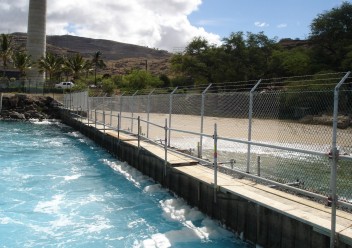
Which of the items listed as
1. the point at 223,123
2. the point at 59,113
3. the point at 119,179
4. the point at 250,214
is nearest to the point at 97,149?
the point at 119,179

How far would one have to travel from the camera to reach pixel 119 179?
1594cm

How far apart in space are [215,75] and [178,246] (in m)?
54.3

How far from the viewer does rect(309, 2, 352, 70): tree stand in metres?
56.2

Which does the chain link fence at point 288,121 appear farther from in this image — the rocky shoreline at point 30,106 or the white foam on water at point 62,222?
the rocky shoreline at point 30,106

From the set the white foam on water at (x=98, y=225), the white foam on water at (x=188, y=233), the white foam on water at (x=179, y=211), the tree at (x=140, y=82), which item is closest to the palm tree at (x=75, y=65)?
the tree at (x=140, y=82)

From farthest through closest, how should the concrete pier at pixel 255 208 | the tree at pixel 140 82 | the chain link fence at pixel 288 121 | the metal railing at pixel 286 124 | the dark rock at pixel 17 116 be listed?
the tree at pixel 140 82
the dark rock at pixel 17 116
the chain link fence at pixel 288 121
the metal railing at pixel 286 124
the concrete pier at pixel 255 208

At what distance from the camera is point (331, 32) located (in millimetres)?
56906

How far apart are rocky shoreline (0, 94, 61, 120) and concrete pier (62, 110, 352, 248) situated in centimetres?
4195

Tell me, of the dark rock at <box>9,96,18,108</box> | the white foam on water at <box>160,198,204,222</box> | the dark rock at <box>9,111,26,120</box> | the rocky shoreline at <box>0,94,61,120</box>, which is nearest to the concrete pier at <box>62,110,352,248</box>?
the white foam on water at <box>160,198,204,222</box>

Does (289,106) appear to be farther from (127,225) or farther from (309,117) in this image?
(127,225)

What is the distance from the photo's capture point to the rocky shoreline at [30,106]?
171 ft

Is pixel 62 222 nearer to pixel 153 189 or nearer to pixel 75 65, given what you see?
pixel 153 189

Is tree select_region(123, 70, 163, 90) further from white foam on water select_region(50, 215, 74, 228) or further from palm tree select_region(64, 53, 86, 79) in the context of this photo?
white foam on water select_region(50, 215, 74, 228)

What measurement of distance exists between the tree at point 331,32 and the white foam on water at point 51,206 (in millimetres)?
48948
